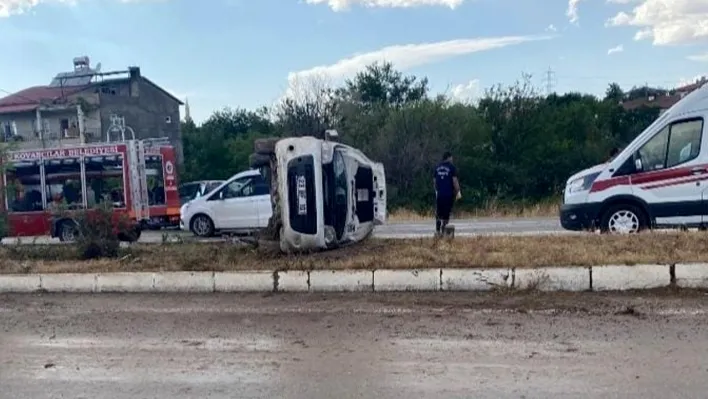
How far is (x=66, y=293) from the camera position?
873cm

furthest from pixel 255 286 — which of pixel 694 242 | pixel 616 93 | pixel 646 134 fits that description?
pixel 616 93

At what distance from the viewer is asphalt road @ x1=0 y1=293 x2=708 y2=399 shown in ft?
15.8

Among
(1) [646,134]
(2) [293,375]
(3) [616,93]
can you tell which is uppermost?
(3) [616,93]

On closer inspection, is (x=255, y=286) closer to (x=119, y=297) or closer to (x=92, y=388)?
(x=119, y=297)

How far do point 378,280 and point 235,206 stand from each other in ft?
31.5

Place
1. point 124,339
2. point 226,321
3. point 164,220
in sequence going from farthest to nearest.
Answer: point 164,220
point 226,321
point 124,339

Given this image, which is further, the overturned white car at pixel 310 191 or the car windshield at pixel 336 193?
the car windshield at pixel 336 193

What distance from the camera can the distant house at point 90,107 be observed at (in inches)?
2036

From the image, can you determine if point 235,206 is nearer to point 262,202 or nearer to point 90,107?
point 262,202

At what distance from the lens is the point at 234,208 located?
55.9 feet

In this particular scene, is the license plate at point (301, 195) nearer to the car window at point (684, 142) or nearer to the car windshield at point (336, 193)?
the car windshield at point (336, 193)

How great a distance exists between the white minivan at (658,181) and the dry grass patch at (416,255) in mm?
1540

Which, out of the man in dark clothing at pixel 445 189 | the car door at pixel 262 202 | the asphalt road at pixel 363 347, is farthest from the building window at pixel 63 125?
the asphalt road at pixel 363 347

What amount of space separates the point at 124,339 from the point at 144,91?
5514 centimetres
